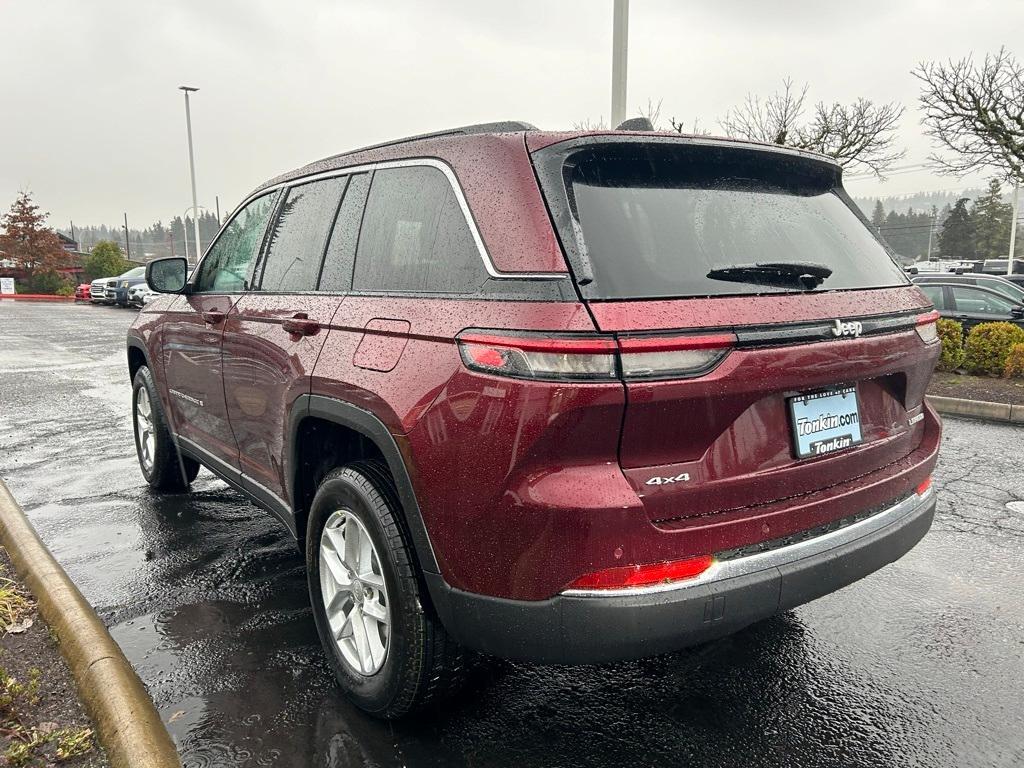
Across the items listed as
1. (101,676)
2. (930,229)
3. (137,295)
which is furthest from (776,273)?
(930,229)

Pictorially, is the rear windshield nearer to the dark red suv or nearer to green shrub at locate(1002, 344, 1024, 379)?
the dark red suv

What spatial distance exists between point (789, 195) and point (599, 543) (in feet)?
4.74

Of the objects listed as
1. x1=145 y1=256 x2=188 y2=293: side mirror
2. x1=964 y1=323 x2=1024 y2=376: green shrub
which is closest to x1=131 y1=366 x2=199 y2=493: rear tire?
x1=145 y1=256 x2=188 y2=293: side mirror

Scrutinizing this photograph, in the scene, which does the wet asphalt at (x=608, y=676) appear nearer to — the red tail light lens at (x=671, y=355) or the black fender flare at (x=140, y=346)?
the black fender flare at (x=140, y=346)

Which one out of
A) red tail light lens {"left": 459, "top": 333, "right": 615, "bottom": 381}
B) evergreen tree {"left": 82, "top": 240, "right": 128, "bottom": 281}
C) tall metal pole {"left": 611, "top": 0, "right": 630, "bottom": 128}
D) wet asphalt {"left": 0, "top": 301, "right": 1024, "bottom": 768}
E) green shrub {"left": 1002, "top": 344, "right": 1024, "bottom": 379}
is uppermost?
tall metal pole {"left": 611, "top": 0, "right": 630, "bottom": 128}

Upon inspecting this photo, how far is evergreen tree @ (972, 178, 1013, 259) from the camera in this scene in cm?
6562

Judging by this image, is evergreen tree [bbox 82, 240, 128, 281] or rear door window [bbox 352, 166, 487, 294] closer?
rear door window [bbox 352, 166, 487, 294]

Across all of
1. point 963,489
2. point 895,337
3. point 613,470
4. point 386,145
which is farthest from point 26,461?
point 963,489

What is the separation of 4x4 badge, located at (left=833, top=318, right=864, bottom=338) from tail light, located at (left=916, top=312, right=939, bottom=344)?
433mm

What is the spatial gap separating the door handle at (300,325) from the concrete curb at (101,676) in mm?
1333

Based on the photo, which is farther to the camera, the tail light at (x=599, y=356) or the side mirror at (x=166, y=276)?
the side mirror at (x=166, y=276)

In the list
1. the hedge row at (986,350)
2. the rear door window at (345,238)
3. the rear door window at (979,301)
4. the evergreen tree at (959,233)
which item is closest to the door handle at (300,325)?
the rear door window at (345,238)

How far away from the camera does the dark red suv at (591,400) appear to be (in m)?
1.92

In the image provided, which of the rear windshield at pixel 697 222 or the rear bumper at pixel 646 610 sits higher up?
the rear windshield at pixel 697 222
